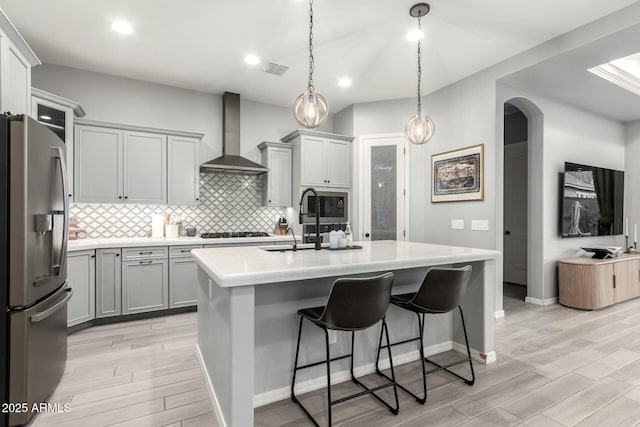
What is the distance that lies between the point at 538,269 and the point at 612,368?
2.09 meters

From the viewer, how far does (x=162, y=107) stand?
4582 millimetres

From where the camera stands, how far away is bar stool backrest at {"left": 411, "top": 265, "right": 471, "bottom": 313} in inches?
86.3

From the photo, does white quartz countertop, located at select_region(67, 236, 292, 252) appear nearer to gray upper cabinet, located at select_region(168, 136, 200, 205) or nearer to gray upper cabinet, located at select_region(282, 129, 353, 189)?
gray upper cabinet, located at select_region(168, 136, 200, 205)

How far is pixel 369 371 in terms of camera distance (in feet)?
8.52

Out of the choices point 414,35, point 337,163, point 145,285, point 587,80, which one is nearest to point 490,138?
point 587,80

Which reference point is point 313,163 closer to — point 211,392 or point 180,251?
point 180,251

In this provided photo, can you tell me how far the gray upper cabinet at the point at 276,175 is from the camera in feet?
16.3


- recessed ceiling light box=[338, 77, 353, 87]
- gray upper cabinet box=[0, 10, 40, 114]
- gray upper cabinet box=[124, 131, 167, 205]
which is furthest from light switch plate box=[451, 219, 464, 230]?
gray upper cabinet box=[0, 10, 40, 114]

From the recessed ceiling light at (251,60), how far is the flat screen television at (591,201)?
4.44 metres

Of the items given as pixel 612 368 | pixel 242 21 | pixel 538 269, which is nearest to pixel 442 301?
pixel 612 368

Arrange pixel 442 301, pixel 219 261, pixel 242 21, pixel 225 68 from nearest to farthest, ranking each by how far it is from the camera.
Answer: pixel 219 261
pixel 442 301
pixel 242 21
pixel 225 68

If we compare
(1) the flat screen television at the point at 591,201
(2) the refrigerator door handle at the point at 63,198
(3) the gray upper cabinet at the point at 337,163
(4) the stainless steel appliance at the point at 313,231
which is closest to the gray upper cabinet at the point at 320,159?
(3) the gray upper cabinet at the point at 337,163

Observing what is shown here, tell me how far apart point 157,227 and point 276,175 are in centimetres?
178

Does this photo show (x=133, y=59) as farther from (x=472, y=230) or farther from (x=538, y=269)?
(x=538, y=269)
